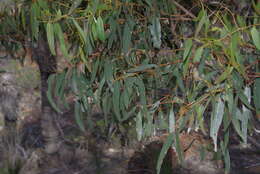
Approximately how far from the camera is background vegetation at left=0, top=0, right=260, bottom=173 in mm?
1178

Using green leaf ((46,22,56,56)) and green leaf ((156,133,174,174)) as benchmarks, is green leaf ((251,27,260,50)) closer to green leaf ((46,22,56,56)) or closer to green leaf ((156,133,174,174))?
green leaf ((156,133,174,174))

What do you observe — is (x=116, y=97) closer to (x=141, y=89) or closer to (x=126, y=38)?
(x=141, y=89)

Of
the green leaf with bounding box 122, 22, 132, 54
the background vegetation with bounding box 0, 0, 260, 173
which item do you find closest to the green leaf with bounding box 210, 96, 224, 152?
the background vegetation with bounding box 0, 0, 260, 173

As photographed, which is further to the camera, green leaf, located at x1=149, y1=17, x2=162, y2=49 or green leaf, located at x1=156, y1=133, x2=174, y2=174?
green leaf, located at x1=149, y1=17, x2=162, y2=49

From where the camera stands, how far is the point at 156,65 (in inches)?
54.8

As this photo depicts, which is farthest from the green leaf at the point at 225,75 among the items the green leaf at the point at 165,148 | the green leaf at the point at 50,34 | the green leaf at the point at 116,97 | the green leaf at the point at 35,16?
the green leaf at the point at 35,16

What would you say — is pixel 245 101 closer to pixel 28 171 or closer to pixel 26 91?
pixel 28 171

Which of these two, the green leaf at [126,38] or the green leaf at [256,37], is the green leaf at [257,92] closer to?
the green leaf at [256,37]

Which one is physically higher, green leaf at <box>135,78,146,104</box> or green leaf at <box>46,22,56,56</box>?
green leaf at <box>46,22,56,56</box>

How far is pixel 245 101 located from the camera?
3.71 feet

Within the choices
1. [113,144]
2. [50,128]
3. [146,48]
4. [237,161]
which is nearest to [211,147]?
[237,161]

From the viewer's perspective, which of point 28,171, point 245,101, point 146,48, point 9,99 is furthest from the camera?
point 9,99

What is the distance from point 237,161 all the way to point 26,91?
2.98 meters

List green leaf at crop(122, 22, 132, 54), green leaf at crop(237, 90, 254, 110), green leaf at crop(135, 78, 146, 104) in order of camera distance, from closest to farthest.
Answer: green leaf at crop(237, 90, 254, 110) < green leaf at crop(135, 78, 146, 104) < green leaf at crop(122, 22, 132, 54)
